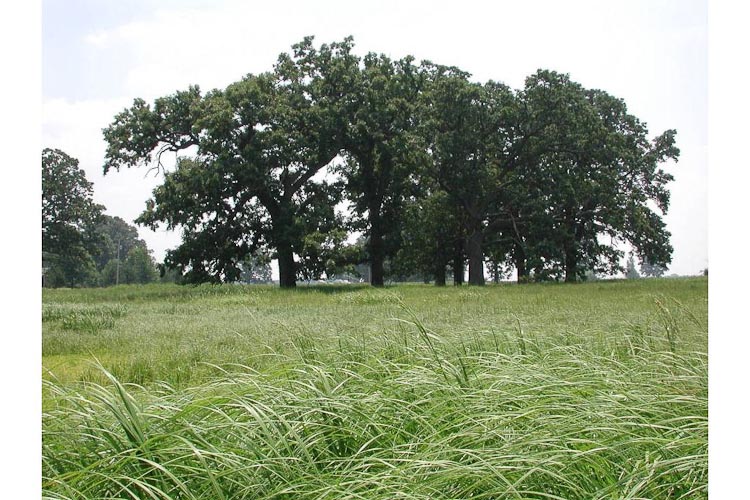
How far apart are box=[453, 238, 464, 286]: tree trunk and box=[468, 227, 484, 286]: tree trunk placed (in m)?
0.12

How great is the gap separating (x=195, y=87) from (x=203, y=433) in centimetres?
460

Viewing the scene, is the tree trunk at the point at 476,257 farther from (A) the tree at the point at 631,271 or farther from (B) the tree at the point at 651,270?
(B) the tree at the point at 651,270

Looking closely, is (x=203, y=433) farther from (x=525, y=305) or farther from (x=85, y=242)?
(x=525, y=305)

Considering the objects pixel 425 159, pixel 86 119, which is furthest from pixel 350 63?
pixel 86 119

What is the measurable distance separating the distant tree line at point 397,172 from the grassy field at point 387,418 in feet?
6.31

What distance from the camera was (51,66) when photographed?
3.20 metres

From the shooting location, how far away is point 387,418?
2012mm

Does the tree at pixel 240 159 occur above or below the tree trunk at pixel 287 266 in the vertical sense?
above

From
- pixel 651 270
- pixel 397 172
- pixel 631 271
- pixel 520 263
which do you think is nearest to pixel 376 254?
pixel 397 172

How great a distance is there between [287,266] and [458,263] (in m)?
2.23

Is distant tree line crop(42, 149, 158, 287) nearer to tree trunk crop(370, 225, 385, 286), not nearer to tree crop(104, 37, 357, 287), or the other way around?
tree crop(104, 37, 357, 287)

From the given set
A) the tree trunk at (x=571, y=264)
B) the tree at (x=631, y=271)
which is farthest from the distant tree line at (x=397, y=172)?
the tree at (x=631, y=271)

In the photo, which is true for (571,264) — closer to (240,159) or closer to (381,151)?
(381,151)

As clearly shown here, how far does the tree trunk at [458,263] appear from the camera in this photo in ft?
26.3
